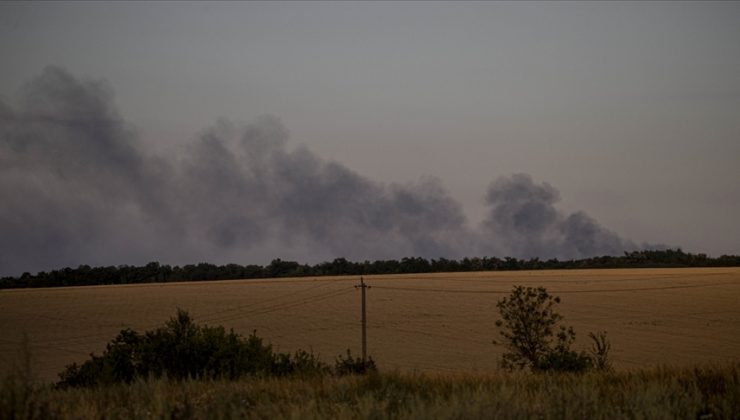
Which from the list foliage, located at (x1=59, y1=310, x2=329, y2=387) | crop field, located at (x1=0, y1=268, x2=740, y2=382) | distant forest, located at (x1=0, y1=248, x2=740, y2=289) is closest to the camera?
foliage, located at (x1=59, y1=310, x2=329, y2=387)

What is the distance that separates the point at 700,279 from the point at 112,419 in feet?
307

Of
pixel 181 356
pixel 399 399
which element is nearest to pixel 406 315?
pixel 181 356

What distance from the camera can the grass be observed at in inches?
296

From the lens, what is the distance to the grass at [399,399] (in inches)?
296

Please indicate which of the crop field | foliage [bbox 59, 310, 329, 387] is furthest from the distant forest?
foliage [bbox 59, 310, 329, 387]

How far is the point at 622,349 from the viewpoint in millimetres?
43906

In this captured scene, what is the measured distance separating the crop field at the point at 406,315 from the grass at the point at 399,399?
18.9 m

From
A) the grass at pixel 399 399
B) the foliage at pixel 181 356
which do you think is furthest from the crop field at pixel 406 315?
the grass at pixel 399 399

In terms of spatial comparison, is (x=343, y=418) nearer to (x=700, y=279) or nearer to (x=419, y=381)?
(x=419, y=381)

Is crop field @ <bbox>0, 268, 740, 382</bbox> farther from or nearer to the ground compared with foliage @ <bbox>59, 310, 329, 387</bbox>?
nearer to the ground

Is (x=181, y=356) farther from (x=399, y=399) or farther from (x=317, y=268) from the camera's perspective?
(x=317, y=268)

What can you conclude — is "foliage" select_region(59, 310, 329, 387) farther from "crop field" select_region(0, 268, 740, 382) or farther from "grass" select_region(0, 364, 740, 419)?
"crop field" select_region(0, 268, 740, 382)

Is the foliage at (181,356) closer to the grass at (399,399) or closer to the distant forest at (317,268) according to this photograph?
the grass at (399,399)

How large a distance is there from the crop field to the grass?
18.9 meters
